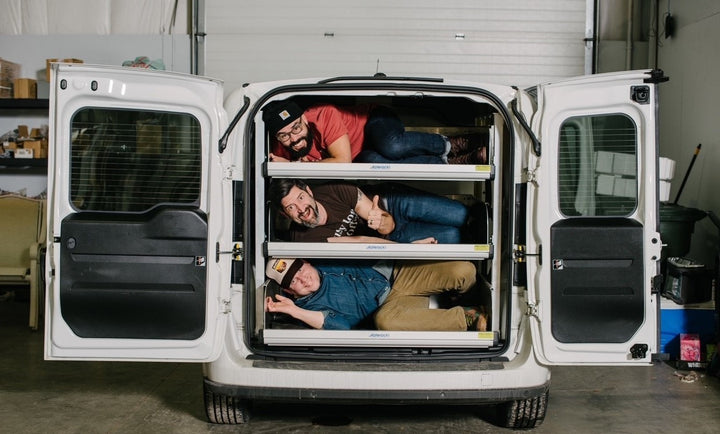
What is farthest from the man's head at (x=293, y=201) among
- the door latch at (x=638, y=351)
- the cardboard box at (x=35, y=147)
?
the cardboard box at (x=35, y=147)

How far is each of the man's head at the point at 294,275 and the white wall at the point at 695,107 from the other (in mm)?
3602

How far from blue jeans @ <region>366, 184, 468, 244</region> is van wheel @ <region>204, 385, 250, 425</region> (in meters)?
1.26

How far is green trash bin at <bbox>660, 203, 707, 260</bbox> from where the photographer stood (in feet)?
17.3

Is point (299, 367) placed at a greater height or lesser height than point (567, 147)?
lesser

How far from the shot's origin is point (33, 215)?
6.32 m

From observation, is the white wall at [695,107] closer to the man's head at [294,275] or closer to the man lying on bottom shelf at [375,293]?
the man lying on bottom shelf at [375,293]

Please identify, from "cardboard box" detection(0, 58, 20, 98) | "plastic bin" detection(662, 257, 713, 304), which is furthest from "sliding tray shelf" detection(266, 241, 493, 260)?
"cardboard box" detection(0, 58, 20, 98)

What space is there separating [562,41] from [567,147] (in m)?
3.92

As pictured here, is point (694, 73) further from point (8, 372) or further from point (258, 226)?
point (8, 372)

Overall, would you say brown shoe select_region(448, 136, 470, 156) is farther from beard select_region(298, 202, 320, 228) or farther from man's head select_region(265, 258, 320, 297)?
man's head select_region(265, 258, 320, 297)

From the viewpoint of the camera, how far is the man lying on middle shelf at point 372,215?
3822mm

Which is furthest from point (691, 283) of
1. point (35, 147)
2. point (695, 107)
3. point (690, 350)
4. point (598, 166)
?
point (35, 147)

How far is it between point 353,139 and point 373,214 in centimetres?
46

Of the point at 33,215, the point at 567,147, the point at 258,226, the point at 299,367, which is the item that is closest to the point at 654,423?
the point at 567,147
